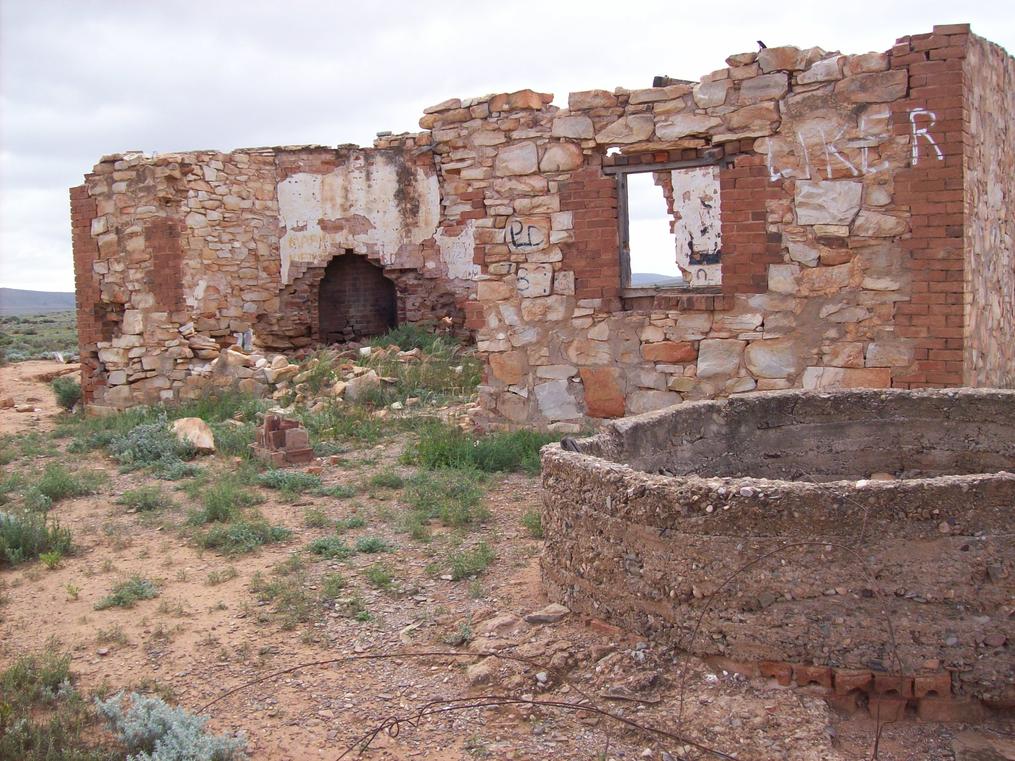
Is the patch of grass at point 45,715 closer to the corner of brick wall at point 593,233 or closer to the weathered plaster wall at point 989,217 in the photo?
the corner of brick wall at point 593,233

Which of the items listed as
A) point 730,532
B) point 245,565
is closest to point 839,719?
point 730,532

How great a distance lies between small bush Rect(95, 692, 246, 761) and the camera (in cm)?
314

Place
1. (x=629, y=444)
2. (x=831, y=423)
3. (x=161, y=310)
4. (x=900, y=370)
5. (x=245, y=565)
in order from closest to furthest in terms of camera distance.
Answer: (x=629, y=444) → (x=831, y=423) → (x=245, y=565) → (x=900, y=370) → (x=161, y=310)

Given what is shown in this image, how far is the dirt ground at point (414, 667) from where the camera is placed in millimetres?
3088

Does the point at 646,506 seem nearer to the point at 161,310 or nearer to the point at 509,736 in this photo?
the point at 509,736

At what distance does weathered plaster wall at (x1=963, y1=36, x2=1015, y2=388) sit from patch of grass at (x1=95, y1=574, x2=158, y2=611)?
5.68 m

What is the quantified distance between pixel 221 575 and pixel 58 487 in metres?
2.63

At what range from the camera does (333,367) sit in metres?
11.8

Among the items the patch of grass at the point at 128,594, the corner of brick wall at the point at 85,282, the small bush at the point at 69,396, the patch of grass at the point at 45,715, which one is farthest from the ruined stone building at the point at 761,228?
the small bush at the point at 69,396

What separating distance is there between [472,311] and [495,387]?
2.36ft

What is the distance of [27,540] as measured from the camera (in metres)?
5.69

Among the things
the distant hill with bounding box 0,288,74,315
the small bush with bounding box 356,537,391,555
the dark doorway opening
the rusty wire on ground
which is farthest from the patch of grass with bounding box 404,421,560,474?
the distant hill with bounding box 0,288,74,315

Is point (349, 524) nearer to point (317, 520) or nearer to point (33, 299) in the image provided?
point (317, 520)

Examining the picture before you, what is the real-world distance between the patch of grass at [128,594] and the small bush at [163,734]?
53.6 inches
